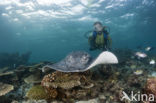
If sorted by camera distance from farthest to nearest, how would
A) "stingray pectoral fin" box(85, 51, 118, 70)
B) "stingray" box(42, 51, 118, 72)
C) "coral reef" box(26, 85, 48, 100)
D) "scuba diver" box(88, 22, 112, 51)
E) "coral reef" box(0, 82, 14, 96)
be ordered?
1. "scuba diver" box(88, 22, 112, 51)
2. "coral reef" box(26, 85, 48, 100)
3. "coral reef" box(0, 82, 14, 96)
4. "stingray" box(42, 51, 118, 72)
5. "stingray pectoral fin" box(85, 51, 118, 70)

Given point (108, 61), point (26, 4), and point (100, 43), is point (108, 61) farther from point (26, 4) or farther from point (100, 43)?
point (26, 4)

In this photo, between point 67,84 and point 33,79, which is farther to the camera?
point 33,79

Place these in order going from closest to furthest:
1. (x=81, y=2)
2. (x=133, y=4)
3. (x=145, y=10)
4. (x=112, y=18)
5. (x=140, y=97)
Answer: (x=140, y=97) < (x=81, y=2) < (x=133, y=4) < (x=145, y=10) < (x=112, y=18)

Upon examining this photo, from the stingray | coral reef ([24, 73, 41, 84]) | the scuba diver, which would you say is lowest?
coral reef ([24, 73, 41, 84])

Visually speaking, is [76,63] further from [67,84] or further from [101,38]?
[101,38]

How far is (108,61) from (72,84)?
4.60ft

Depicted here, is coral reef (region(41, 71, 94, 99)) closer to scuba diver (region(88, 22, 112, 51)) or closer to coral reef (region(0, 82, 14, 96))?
coral reef (region(0, 82, 14, 96))

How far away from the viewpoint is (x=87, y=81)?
4.65m

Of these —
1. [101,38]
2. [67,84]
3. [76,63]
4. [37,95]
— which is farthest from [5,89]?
[101,38]

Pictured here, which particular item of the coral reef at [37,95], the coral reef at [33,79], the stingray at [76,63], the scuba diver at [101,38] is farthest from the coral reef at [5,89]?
the scuba diver at [101,38]

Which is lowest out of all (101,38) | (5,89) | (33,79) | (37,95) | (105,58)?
(37,95)

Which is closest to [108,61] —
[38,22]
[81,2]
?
[81,2]

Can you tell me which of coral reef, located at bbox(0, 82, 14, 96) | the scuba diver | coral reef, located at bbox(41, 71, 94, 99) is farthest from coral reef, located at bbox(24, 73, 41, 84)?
the scuba diver

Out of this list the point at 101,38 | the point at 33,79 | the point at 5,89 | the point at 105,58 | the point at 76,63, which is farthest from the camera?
the point at 101,38
